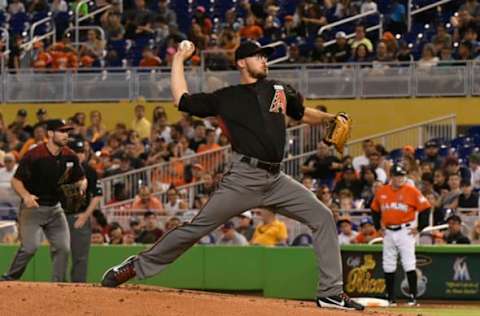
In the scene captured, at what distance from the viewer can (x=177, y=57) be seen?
10984mm

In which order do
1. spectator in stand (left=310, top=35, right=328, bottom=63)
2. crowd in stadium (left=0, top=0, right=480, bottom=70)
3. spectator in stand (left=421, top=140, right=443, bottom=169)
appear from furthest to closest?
spectator in stand (left=310, top=35, right=328, bottom=63), crowd in stadium (left=0, top=0, right=480, bottom=70), spectator in stand (left=421, top=140, right=443, bottom=169)

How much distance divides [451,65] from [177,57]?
13.9 m

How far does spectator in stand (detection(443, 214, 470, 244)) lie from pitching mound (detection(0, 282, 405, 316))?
332 inches

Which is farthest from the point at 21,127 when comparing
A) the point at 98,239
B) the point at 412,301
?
the point at 412,301

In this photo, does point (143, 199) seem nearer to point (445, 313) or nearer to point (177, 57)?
point (445, 313)

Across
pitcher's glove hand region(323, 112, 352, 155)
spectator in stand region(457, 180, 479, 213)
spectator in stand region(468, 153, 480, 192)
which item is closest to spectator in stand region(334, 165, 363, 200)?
spectator in stand region(468, 153, 480, 192)

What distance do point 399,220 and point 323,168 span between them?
477 cm

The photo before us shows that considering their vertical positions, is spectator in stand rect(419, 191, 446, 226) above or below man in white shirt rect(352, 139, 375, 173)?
below

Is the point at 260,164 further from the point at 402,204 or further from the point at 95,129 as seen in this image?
the point at 95,129

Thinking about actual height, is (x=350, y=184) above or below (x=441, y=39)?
below

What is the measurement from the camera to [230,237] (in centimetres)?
2027

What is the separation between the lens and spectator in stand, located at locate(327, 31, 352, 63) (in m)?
25.7

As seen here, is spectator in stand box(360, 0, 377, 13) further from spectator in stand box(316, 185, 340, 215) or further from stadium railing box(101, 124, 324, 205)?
spectator in stand box(316, 185, 340, 215)

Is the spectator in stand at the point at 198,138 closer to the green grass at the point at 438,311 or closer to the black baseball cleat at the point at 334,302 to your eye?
the green grass at the point at 438,311
